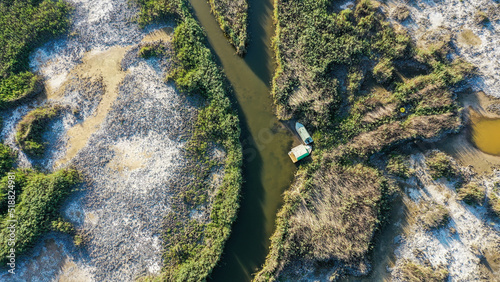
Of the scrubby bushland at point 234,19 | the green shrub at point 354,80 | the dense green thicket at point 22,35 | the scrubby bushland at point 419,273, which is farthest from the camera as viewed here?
the scrubby bushland at point 234,19

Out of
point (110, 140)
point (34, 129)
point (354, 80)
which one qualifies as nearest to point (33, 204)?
point (34, 129)

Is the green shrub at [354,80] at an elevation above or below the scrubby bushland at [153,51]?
below

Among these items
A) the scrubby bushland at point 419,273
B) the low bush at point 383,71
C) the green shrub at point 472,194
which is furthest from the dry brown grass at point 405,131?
the scrubby bushland at point 419,273

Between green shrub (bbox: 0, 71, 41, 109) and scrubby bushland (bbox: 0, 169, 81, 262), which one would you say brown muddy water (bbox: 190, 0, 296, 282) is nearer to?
scrubby bushland (bbox: 0, 169, 81, 262)

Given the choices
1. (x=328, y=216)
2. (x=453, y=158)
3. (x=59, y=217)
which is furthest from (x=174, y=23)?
(x=453, y=158)

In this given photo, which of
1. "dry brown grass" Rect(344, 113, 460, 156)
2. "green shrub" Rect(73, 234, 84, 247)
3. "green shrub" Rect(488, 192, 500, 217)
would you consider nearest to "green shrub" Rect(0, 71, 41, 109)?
"green shrub" Rect(73, 234, 84, 247)

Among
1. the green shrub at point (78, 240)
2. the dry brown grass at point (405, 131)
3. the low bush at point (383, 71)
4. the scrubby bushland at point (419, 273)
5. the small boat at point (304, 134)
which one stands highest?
the green shrub at point (78, 240)

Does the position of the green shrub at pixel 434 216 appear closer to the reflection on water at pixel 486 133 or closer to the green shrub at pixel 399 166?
the green shrub at pixel 399 166

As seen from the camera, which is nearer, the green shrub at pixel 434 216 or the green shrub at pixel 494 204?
the green shrub at pixel 494 204
